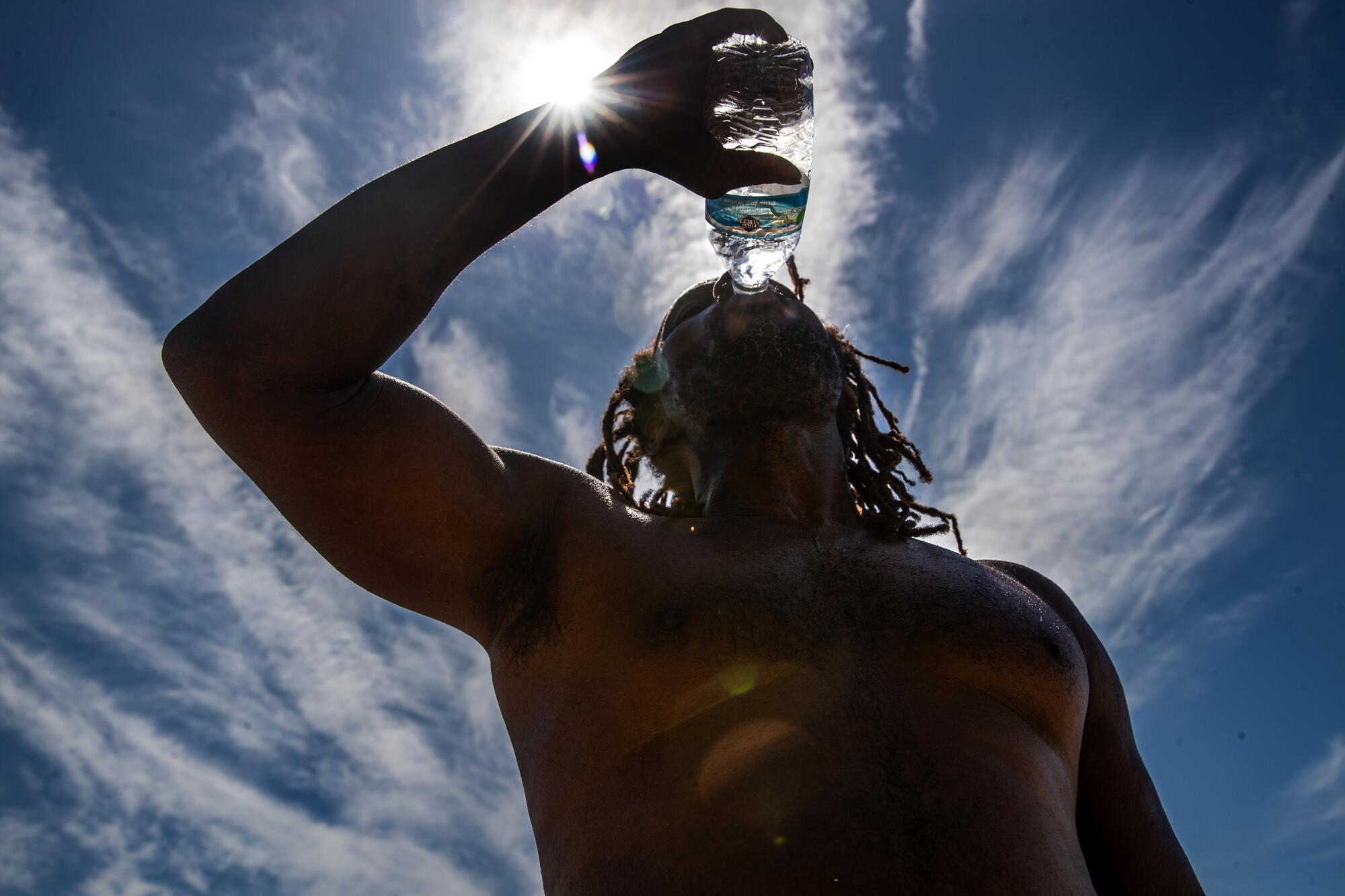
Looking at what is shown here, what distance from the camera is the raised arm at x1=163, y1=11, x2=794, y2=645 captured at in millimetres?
1746

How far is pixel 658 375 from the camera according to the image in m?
3.65

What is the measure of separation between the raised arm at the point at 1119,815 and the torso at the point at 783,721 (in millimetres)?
281

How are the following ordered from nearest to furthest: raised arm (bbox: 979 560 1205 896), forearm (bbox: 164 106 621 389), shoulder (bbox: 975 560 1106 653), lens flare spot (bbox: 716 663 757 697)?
forearm (bbox: 164 106 621 389) < lens flare spot (bbox: 716 663 757 697) < raised arm (bbox: 979 560 1205 896) < shoulder (bbox: 975 560 1106 653)

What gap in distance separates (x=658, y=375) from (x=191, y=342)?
7.09 ft

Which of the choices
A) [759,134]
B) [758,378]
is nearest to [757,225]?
[759,134]

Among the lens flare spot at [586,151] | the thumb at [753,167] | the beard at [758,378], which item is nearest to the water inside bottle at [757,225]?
the beard at [758,378]

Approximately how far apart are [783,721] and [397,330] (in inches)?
51.4

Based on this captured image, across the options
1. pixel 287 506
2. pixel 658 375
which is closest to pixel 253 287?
pixel 287 506

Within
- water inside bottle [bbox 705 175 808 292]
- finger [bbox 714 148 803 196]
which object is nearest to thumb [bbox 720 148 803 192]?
finger [bbox 714 148 803 196]

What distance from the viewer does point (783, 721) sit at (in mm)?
1964

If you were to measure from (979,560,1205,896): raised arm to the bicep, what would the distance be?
195cm

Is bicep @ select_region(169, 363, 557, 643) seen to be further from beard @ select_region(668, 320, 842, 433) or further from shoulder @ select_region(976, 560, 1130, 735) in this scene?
shoulder @ select_region(976, 560, 1130, 735)

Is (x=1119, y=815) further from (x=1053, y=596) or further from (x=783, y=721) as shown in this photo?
(x=783, y=721)

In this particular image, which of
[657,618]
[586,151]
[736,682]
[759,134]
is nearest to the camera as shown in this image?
[586,151]
